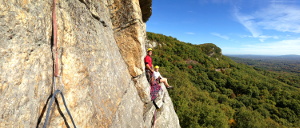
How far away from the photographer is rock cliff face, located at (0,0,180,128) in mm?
2350

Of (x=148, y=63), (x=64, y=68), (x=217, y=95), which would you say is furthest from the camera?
(x=217, y=95)

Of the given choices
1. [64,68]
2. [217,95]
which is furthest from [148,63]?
[217,95]

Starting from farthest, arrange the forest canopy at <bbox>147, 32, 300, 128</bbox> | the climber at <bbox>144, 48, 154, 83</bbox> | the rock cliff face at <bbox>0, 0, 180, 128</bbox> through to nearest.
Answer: the forest canopy at <bbox>147, 32, 300, 128</bbox> → the climber at <bbox>144, 48, 154, 83</bbox> → the rock cliff face at <bbox>0, 0, 180, 128</bbox>

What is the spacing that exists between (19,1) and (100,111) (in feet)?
10.5

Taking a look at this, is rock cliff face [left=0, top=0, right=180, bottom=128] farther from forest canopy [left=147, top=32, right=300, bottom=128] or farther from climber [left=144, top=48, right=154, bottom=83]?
forest canopy [left=147, top=32, right=300, bottom=128]

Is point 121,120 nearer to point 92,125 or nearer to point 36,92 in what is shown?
point 92,125

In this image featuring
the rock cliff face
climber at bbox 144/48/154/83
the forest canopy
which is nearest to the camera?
the rock cliff face

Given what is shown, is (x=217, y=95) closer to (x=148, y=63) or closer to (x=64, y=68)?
(x=148, y=63)

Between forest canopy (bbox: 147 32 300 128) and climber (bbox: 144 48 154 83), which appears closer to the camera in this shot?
climber (bbox: 144 48 154 83)

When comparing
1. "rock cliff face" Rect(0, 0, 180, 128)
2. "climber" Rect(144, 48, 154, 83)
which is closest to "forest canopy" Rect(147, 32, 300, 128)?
"climber" Rect(144, 48, 154, 83)

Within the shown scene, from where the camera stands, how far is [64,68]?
3328 millimetres

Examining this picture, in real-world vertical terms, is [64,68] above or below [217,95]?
above

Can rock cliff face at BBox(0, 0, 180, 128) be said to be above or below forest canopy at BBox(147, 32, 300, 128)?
above

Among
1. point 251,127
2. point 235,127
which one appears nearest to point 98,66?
point 251,127
